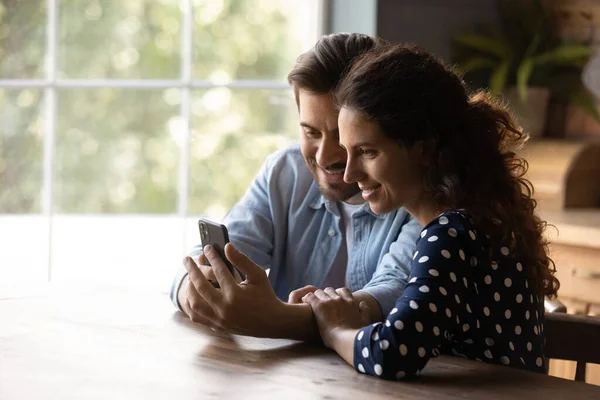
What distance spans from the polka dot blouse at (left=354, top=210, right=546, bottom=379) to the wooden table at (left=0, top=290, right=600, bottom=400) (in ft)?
0.13

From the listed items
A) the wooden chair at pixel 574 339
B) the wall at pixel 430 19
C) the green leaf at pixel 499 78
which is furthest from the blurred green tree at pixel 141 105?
the wooden chair at pixel 574 339

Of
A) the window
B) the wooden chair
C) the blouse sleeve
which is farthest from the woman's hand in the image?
the window

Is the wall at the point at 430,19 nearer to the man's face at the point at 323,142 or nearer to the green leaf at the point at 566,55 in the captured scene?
the green leaf at the point at 566,55

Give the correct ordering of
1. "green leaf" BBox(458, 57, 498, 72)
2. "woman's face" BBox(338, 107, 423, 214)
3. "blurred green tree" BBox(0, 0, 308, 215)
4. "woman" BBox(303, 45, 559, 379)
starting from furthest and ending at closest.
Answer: "green leaf" BBox(458, 57, 498, 72) → "blurred green tree" BBox(0, 0, 308, 215) → "woman's face" BBox(338, 107, 423, 214) → "woman" BBox(303, 45, 559, 379)

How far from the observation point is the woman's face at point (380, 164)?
1681mm

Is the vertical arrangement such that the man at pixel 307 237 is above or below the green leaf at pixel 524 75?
below

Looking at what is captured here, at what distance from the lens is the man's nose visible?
208 cm

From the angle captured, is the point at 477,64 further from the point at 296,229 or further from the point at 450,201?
the point at 450,201

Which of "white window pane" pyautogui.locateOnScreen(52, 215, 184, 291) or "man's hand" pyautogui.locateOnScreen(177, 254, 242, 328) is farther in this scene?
"white window pane" pyautogui.locateOnScreen(52, 215, 184, 291)

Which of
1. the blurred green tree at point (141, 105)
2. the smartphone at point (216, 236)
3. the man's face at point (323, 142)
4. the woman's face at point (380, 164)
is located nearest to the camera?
the woman's face at point (380, 164)

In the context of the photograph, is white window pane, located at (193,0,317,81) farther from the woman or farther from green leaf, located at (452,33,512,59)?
the woman

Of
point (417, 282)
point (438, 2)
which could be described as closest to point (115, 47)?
point (438, 2)

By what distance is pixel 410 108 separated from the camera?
167cm

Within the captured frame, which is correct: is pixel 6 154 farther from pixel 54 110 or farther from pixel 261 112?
pixel 261 112
